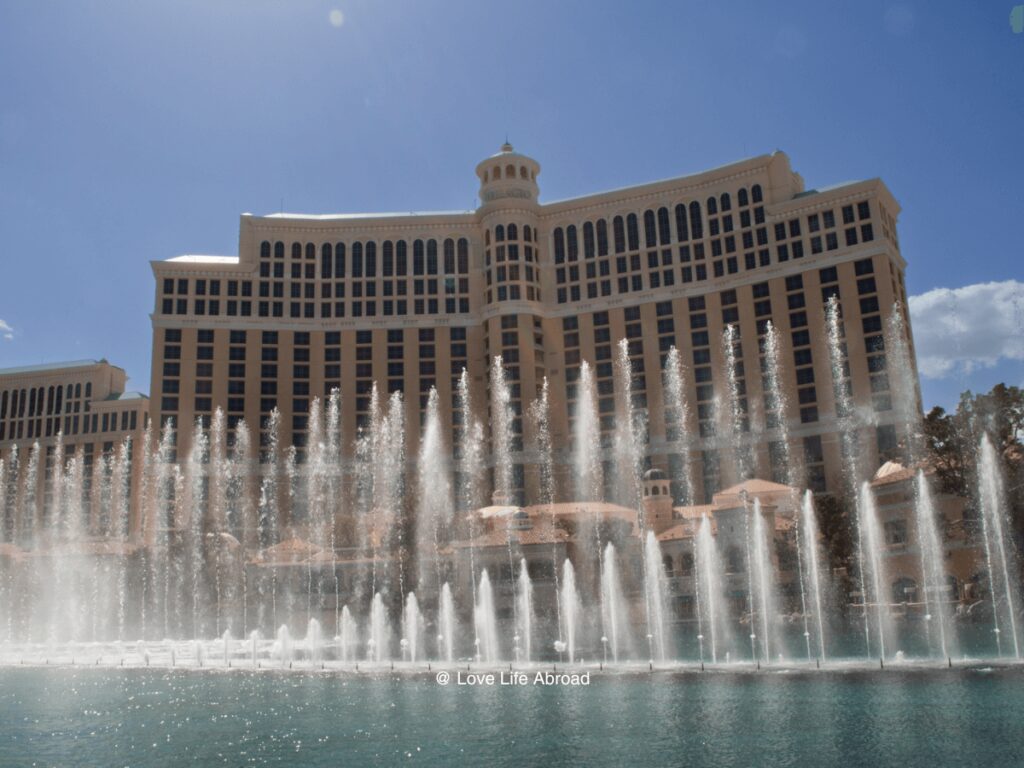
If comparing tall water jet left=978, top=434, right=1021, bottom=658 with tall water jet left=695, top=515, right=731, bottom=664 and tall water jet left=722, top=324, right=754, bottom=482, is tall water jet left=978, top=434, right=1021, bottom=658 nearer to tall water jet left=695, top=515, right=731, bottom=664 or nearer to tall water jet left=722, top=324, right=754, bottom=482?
tall water jet left=695, top=515, right=731, bottom=664

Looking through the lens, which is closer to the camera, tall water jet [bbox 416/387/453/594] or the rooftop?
tall water jet [bbox 416/387/453/594]

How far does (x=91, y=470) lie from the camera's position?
116562mm

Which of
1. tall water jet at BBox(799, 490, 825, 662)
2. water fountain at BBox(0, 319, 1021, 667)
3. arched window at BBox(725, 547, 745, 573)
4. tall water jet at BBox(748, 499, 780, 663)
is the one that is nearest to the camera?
water fountain at BBox(0, 319, 1021, 667)

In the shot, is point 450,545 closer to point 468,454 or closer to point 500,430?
point 500,430

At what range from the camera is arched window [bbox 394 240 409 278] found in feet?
337

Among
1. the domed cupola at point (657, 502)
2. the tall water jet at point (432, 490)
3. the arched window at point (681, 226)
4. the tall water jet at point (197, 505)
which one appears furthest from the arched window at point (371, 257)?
the domed cupola at point (657, 502)

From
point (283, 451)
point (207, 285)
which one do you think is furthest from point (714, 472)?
point (207, 285)

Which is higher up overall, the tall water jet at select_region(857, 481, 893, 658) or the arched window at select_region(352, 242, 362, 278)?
the arched window at select_region(352, 242, 362, 278)

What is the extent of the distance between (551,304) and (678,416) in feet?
63.3

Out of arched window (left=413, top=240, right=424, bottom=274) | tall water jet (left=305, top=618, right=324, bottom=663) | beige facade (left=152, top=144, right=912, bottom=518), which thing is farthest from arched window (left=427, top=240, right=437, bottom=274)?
tall water jet (left=305, top=618, right=324, bottom=663)

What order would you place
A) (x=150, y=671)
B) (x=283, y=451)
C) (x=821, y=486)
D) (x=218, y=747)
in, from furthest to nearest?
(x=283, y=451) → (x=821, y=486) → (x=150, y=671) → (x=218, y=747)

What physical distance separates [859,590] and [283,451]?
59907mm

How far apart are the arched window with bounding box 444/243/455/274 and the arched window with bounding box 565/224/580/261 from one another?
1290 centimetres

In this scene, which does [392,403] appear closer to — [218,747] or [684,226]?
[684,226]
